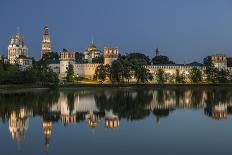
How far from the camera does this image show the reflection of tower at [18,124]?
2068 centimetres

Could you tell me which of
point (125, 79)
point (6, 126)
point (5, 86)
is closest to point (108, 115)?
point (6, 126)

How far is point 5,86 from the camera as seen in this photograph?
231 ft

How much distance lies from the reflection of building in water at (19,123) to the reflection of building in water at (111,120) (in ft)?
13.3

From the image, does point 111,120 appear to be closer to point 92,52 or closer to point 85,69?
point 85,69

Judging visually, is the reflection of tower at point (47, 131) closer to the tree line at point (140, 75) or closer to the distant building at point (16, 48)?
the tree line at point (140, 75)

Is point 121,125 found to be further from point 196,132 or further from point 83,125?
point 196,132

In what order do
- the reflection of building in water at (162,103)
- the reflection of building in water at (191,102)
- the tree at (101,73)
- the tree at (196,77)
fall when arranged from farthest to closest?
the tree at (196,77) < the tree at (101,73) < the reflection of building in water at (191,102) < the reflection of building in water at (162,103)

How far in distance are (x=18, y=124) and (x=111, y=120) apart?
499cm

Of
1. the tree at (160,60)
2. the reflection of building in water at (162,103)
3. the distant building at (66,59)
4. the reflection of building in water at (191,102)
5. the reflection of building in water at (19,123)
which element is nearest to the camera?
the reflection of building in water at (19,123)

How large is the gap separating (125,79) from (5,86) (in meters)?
32.5

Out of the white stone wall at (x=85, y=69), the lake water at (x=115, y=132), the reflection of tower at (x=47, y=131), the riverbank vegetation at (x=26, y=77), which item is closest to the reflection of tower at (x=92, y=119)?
Answer: the lake water at (x=115, y=132)

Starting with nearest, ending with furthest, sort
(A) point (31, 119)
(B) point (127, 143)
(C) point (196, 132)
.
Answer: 1. (B) point (127, 143)
2. (C) point (196, 132)
3. (A) point (31, 119)

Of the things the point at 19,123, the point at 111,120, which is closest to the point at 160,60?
the point at 111,120

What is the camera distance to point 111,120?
26.4 metres
